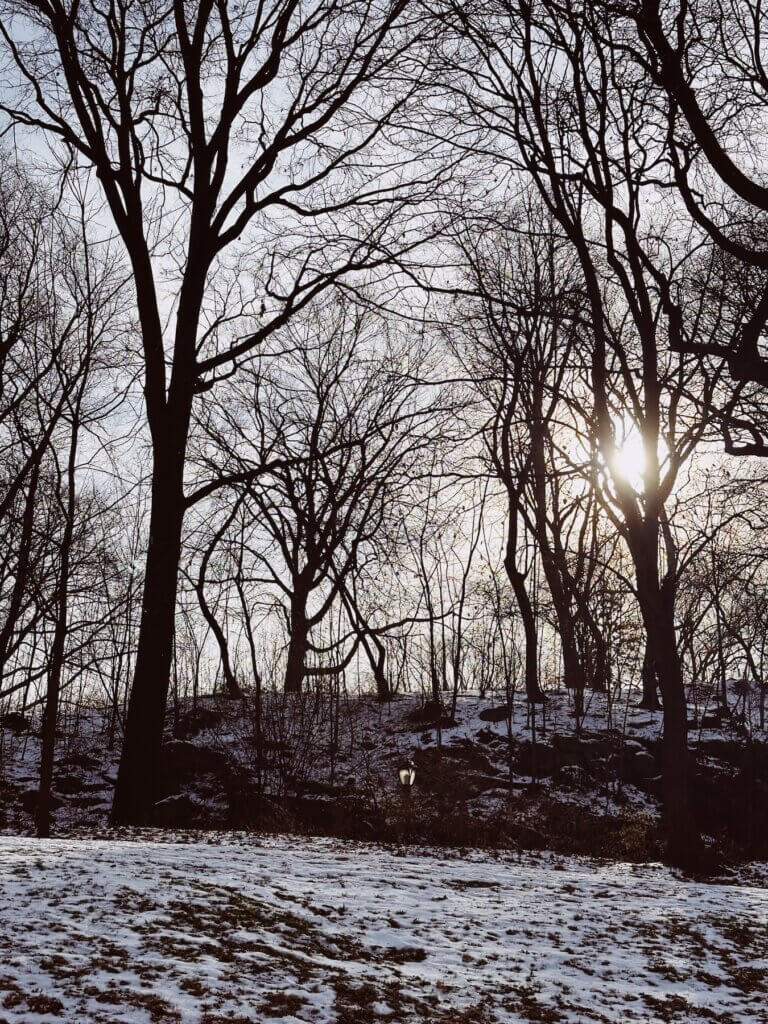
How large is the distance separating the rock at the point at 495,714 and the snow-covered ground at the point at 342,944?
1279 cm

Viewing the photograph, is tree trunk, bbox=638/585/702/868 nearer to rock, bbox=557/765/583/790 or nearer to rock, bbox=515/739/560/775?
rock, bbox=557/765/583/790

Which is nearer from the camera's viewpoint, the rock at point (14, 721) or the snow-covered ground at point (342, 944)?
the snow-covered ground at point (342, 944)

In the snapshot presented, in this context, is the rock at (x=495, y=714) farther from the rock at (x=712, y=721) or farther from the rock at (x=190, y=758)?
the rock at (x=190, y=758)

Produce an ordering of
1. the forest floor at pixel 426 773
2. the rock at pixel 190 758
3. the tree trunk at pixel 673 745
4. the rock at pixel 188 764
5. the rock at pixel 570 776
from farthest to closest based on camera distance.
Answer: the rock at pixel 570 776 → the rock at pixel 190 758 → the rock at pixel 188 764 → the forest floor at pixel 426 773 → the tree trunk at pixel 673 745

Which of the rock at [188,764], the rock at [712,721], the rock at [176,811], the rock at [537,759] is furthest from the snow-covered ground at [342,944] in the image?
the rock at [712,721]

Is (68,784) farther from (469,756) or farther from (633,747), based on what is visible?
(633,747)

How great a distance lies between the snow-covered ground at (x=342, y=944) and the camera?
14.3ft

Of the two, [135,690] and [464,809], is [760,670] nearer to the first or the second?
[464,809]

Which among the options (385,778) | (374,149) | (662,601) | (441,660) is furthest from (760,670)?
(374,149)

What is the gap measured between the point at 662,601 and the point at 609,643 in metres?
13.6

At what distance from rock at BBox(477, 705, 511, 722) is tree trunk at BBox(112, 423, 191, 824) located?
11.2 metres

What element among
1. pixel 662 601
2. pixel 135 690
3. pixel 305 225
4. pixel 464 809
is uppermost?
pixel 305 225

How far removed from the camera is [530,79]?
458 inches

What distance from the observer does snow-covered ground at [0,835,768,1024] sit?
4352mm
